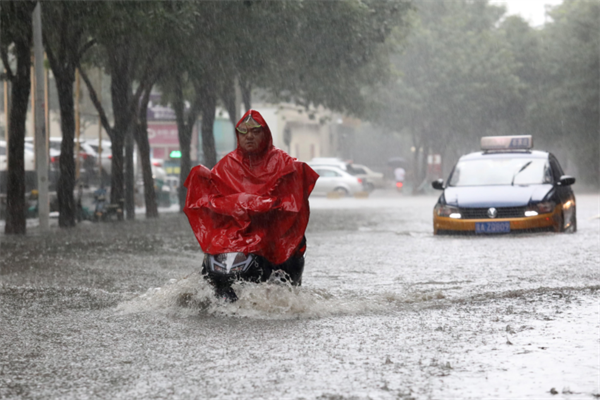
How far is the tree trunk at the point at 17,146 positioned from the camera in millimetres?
18828

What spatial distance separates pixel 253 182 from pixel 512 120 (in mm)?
51948

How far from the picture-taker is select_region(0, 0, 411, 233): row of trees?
18.8 m

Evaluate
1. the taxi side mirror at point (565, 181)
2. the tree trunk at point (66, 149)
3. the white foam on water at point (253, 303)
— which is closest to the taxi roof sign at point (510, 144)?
the taxi side mirror at point (565, 181)

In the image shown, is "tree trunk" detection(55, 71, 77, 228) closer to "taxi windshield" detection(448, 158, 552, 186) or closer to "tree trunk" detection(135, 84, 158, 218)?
"tree trunk" detection(135, 84, 158, 218)

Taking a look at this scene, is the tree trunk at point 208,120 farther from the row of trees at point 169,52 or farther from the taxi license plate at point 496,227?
the taxi license plate at point 496,227

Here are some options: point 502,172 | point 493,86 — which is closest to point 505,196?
point 502,172

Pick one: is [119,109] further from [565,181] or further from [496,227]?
[565,181]

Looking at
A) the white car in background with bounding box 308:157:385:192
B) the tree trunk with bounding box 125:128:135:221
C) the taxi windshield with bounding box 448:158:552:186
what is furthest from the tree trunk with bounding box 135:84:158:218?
the white car in background with bounding box 308:157:385:192

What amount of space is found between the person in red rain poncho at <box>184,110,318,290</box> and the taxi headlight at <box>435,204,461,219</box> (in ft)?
27.1

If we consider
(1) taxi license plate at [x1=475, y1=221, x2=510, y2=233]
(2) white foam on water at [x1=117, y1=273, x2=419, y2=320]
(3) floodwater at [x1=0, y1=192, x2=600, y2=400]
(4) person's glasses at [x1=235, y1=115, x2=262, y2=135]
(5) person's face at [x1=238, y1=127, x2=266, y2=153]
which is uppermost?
(4) person's glasses at [x1=235, y1=115, x2=262, y2=135]

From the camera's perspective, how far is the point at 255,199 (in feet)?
27.0

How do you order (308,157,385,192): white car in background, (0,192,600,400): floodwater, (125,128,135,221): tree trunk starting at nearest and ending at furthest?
(0,192,600,400): floodwater, (125,128,135,221): tree trunk, (308,157,385,192): white car in background

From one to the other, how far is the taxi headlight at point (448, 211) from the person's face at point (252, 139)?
28.0ft

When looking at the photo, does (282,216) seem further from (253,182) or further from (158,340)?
(158,340)
